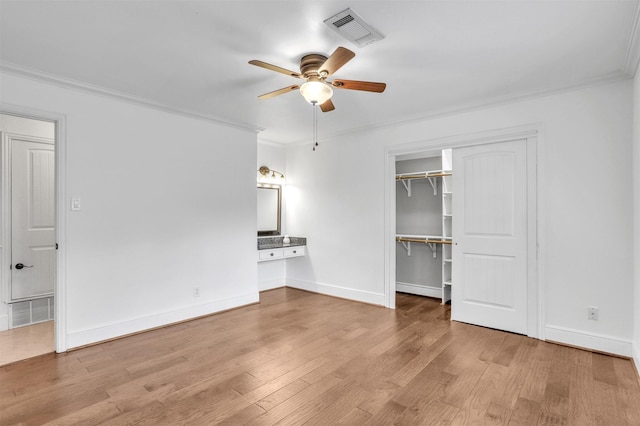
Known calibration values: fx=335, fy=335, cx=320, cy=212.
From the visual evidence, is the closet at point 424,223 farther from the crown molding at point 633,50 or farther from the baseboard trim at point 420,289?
the crown molding at point 633,50

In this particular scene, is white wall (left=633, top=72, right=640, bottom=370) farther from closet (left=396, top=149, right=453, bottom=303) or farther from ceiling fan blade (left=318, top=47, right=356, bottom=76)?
ceiling fan blade (left=318, top=47, right=356, bottom=76)

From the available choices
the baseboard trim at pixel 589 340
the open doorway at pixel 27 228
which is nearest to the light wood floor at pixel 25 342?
the open doorway at pixel 27 228

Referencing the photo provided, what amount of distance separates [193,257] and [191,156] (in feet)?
4.02

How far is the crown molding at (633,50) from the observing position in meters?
2.11

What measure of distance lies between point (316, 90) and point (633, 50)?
2.34 meters

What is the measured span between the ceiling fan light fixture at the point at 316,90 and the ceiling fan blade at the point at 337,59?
0.11 meters

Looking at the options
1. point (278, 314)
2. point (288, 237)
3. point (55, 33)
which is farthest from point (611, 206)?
point (55, 33)

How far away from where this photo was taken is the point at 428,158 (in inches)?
203

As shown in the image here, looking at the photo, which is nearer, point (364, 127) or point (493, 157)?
point (493, 157)

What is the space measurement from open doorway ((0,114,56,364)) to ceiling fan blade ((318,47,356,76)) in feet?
10.4

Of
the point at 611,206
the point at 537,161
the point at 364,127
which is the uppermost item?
the point at 364,127

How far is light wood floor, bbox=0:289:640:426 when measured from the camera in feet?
6.88

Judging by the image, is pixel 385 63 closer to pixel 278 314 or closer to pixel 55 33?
pixel 55 33

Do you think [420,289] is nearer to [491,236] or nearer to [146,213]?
[491,236]
